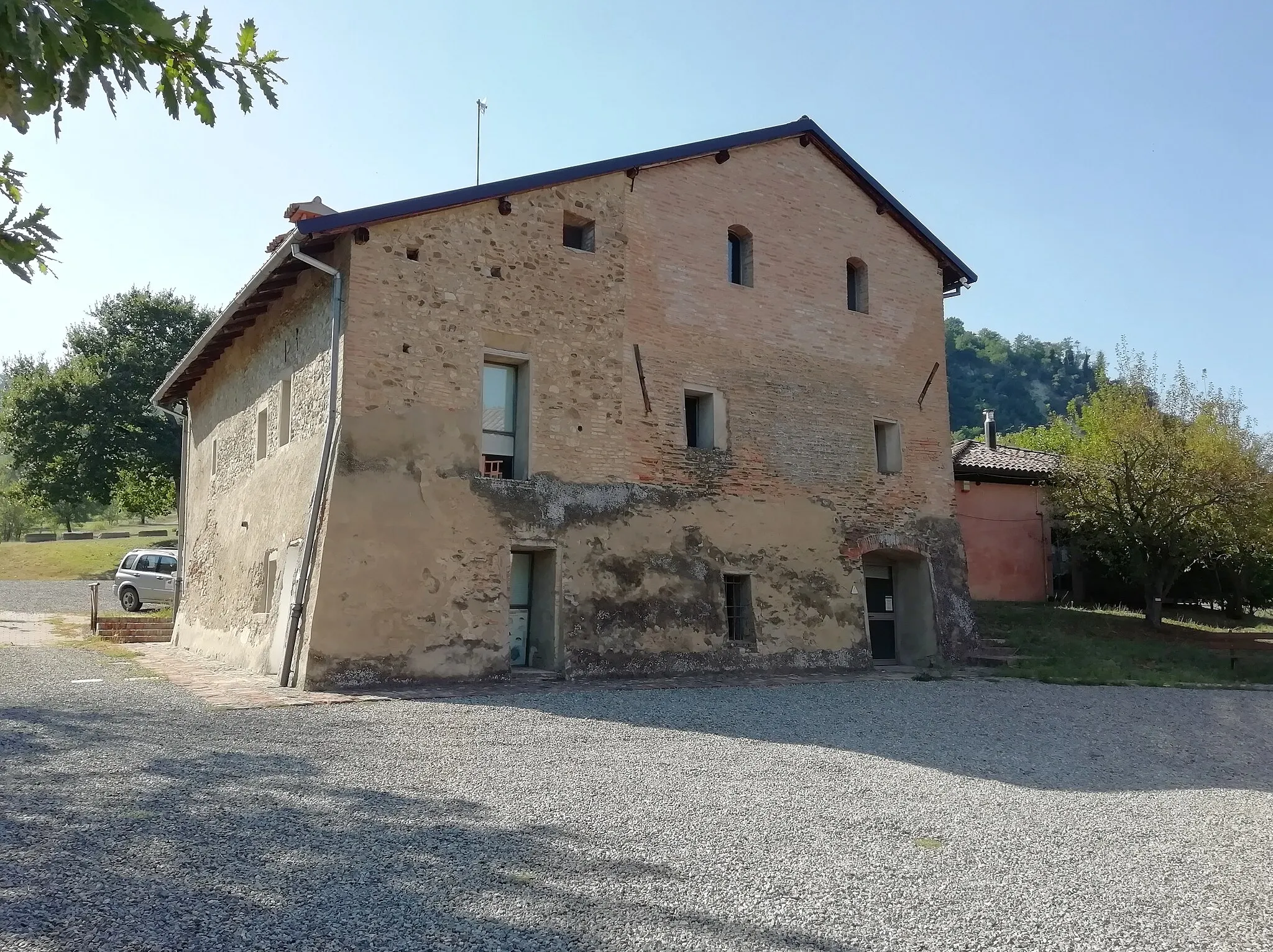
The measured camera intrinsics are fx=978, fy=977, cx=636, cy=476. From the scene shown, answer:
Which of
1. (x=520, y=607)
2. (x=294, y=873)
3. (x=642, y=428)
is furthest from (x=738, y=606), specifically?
(x=294, y=873)

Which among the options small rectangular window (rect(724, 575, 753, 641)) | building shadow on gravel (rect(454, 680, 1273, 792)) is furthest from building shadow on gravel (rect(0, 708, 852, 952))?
small rectangular window (rect(724, 575, 753, 641))

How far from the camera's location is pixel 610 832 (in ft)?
17.1

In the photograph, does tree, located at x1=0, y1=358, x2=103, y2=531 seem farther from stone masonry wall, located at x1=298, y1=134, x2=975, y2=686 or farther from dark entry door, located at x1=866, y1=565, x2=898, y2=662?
dark entry door, located at x1=866, y1=565, x2=898, y2=662

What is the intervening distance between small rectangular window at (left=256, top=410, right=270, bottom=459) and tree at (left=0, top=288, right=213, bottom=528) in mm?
20348

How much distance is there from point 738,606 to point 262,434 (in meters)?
7.74

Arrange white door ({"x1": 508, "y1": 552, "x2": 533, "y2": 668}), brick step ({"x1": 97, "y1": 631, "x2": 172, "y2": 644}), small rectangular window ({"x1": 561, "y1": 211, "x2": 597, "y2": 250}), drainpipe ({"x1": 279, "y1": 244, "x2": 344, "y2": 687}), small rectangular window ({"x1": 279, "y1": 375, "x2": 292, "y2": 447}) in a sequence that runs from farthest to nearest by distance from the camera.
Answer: brick step ({"x1": 97, "y1": 631, "x2": 172, "y2": 644})
small rectangular window ({"x1": 561, "y1": 211, "x2": 597, "y2": 250})
small rectangular window ({"x1": 279, "y1": 375, "x2": 292, "y2": 447})
white door ({"x1": 508, "y1": 552, "x2": 533, "y2": 668})
drainpipe ({"x1": 279, "y1": 244, "x2": 344, "y2": 687})

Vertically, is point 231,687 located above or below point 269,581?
below

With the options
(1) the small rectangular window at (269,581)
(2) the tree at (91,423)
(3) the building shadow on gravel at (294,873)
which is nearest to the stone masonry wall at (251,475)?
(1) the small rectangular window at (269,581)

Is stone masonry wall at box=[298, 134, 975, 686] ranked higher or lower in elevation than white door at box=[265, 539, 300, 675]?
higher

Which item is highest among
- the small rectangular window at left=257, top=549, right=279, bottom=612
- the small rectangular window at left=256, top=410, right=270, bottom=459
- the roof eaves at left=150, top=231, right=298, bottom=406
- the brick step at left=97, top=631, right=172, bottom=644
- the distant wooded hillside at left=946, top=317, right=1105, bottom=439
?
the distant wooded hillside at left=946, top=317, right=1105, bottom=439

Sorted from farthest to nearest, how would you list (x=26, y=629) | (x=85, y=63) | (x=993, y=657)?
(x=26, y=629), (x=993, y=657), (x=85, y=63)

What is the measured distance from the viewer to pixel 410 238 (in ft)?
40.0

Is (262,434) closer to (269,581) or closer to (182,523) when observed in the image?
(269,581)

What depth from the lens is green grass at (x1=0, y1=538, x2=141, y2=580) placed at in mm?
35219
